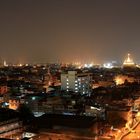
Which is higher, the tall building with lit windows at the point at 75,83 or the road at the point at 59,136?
the tall building with lit windows at the point at 75,83

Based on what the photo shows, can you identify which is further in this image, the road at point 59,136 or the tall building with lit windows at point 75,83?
the tall building with lit windows at point 75,83

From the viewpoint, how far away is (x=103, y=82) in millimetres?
24969

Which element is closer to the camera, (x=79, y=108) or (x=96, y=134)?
(x=96, y=134)

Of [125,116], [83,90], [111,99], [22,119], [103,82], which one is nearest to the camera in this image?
[22,119]

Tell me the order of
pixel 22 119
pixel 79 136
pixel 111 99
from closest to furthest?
pixel 79 136
pixel 22 119
pixel 111 99

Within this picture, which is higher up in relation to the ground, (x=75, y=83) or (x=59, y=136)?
(x=75, y=83)

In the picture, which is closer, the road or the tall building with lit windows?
the road

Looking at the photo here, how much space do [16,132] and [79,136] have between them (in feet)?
5.46

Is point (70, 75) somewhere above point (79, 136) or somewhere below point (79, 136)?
above

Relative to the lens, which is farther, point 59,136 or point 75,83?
point 75,83

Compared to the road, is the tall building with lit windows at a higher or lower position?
higher

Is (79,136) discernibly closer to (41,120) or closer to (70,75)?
(41,120)

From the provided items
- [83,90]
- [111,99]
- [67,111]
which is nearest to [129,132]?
[67,111]

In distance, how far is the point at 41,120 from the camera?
10.9 meters
